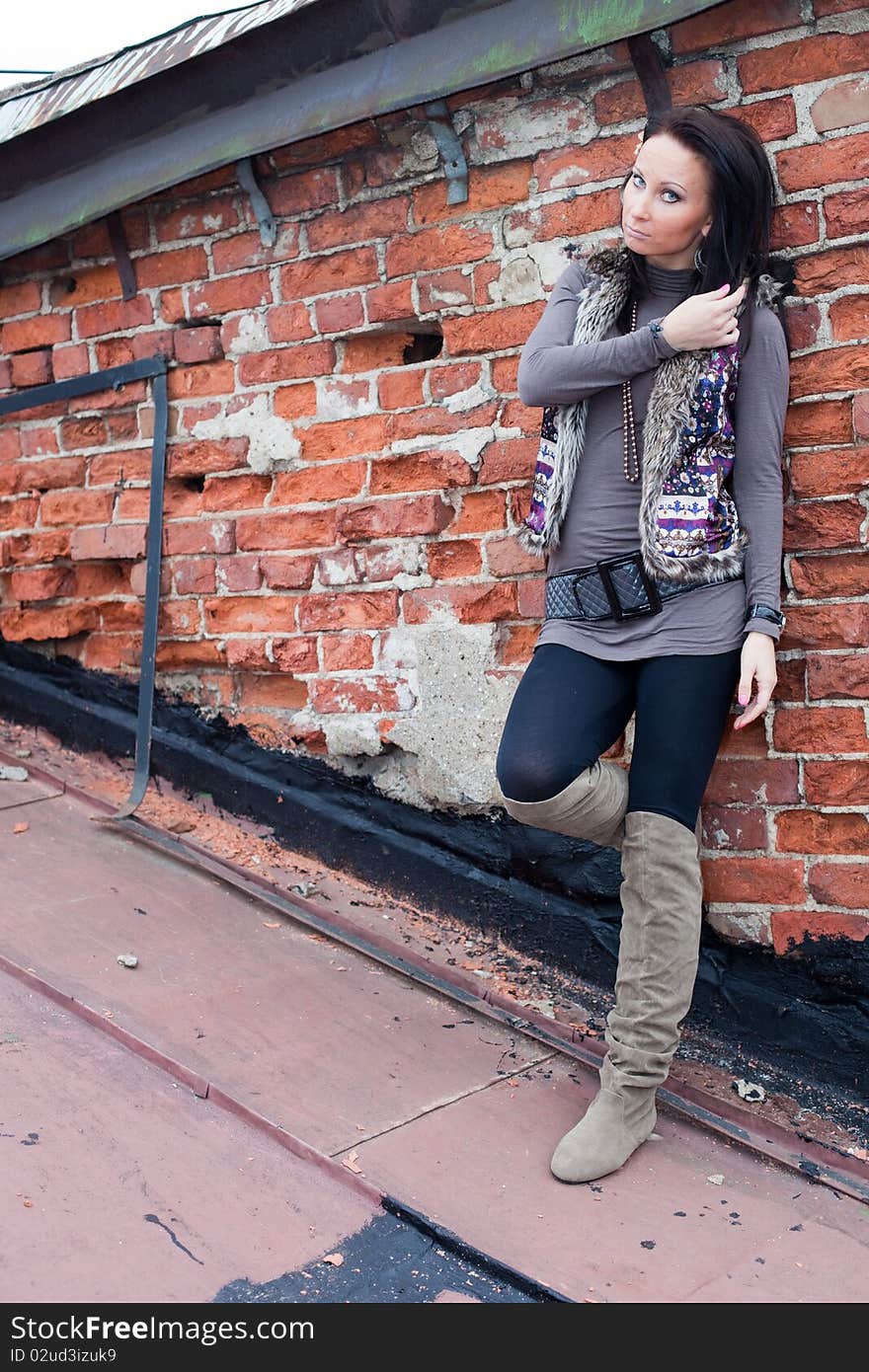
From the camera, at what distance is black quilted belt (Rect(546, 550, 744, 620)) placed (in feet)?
6.97

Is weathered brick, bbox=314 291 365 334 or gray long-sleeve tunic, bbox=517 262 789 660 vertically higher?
weathered brick, bbox=314 291 365 334

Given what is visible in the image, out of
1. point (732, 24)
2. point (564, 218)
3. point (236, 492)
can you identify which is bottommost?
point (236, 492)

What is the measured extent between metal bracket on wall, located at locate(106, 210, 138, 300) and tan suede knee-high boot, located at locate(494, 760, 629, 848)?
5.89 ft

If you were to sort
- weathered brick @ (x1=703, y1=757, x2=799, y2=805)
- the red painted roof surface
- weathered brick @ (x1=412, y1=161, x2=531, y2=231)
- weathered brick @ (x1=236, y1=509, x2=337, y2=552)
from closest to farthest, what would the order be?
1. the red painted roof surface
2. weathered brick @ (x1=703, y1=757, x2=799, y2=805)
3. weathered brick @ (x1=412, y1=161, x2=531, y2=231)
4. weathered brick @ (x1=236, y1=509, x2=337, y2=552)

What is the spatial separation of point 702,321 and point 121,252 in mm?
1719

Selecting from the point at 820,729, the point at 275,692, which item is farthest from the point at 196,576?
the point at 820,729

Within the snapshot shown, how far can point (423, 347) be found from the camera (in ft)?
9.00

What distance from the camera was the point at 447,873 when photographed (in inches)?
109

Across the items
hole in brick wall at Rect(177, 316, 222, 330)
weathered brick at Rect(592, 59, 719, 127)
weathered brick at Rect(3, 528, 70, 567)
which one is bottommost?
weathered brick at Rect(3, 528, 70, 567)

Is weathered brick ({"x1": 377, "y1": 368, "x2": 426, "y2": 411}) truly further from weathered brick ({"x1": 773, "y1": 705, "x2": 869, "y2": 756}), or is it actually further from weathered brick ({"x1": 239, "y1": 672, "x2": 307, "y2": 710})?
weathered brick ({"x1": 773, "y1": 705, "x2": 869, "y2": 756})

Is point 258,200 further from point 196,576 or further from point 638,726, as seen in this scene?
point 638,726

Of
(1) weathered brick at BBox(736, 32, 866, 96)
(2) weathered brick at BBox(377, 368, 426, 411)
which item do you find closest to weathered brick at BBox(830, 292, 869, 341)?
(1) weathered brick at BBox(736, 32, 866, 96)
